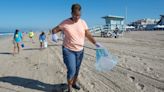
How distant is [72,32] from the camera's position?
5352 millimetres

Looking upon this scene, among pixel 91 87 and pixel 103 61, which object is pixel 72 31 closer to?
pixel 103 61

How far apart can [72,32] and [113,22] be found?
3029 cm

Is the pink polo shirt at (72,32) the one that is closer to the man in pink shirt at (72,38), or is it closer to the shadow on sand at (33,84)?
the man in pink shirt at (72,38)

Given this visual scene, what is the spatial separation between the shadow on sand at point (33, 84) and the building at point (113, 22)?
26.7 meters

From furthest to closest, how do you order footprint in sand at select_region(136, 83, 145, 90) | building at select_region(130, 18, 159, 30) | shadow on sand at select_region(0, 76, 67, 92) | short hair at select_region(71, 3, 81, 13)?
1. building at select_region(130, 18, 159, 30)
2. shadow on sand at select_region(0, 76, 67, 92)
3. footprint in sand at select_region(136, 83, 145, 90)
4. short hair at select_region(71, 3, 81, 13)

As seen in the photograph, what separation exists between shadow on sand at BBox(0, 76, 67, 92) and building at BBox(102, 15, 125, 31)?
26746mm

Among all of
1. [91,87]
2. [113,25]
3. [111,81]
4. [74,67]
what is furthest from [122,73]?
[113,25]

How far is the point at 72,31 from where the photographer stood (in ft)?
17.6

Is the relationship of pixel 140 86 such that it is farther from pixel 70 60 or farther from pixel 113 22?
pixel 113 22

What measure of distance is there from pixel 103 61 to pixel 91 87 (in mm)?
674

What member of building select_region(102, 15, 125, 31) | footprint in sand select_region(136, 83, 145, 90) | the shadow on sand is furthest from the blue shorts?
building select_region(102, 15, 125, 31)

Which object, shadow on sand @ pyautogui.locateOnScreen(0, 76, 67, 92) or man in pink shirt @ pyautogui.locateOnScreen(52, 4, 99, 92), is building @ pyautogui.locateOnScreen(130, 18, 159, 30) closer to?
shadow on sand @ pyautogui.locateOnScreen(0, 76, 67, 92)

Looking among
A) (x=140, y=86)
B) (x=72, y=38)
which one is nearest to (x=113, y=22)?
(x=140, y=86)

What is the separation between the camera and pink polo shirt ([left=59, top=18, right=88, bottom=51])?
211 inches
